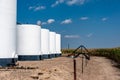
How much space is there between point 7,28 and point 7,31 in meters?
0.33

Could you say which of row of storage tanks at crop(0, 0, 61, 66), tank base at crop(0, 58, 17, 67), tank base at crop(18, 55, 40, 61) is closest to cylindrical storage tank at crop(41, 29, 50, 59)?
row of storage tanks at crop(0, 0, 61, 66)

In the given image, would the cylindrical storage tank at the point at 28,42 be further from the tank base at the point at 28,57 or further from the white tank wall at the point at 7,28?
the white tank wall at the point at 7,28

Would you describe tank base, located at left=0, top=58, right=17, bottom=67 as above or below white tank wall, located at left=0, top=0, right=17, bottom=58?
below

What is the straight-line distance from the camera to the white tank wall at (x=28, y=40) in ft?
141

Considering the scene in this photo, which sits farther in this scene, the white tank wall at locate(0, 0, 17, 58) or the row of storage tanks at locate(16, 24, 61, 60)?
the row of storage tanks at locate(16, 24, 61, 60)

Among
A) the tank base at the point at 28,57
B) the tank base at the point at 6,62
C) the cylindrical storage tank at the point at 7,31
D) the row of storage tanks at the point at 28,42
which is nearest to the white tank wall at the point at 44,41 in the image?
the row of storage tanks at the point at 28,42

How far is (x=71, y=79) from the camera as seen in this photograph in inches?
1004

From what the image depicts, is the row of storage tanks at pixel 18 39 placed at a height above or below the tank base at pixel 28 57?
above

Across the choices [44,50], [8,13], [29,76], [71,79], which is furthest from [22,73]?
[44,50]

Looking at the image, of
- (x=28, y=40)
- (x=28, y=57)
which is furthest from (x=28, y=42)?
(x=28, y=57)

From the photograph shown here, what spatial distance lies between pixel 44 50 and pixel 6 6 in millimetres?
21788

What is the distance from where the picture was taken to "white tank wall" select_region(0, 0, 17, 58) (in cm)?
3052

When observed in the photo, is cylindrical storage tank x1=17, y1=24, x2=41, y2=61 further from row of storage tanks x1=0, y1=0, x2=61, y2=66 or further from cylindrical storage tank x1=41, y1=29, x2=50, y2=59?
cylindrical storage tank x1=41, y1=29, x2=50, y2=59

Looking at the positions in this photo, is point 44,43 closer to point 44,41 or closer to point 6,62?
point 44,41
